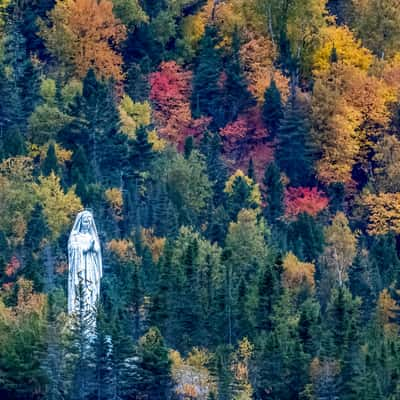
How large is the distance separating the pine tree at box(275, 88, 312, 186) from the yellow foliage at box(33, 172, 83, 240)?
1424 cm

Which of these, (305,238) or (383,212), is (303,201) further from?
(305,238)

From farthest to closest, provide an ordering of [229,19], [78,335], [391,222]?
[229,19]
[391,222]
[78,335]

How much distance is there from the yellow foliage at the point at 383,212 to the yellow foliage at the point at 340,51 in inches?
337

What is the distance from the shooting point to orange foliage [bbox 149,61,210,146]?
137 meters

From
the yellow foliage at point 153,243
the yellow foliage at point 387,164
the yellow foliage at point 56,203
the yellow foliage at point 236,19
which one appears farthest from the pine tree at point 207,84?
the yellow foliage at point 56,203

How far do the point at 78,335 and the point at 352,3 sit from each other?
134 feet

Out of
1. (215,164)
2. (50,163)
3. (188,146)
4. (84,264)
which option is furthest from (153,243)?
(84,264)

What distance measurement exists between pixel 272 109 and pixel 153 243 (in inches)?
637

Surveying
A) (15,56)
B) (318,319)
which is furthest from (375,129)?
(318,319)

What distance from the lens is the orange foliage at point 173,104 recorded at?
137 meters

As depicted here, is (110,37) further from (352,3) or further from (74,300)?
(74,300)

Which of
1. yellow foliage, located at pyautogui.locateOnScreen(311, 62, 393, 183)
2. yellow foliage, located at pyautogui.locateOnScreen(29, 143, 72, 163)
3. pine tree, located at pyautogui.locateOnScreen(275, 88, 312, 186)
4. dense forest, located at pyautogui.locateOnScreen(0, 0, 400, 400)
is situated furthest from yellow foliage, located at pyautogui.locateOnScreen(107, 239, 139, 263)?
yellow foliage, located at pyautogui.locateOnScreen(311, 62, 393, 183)

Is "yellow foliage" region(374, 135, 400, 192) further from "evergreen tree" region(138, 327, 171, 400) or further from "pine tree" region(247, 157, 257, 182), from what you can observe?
"evergreen tree" region(138, 327, 171, 400)

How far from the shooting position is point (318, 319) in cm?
11300
